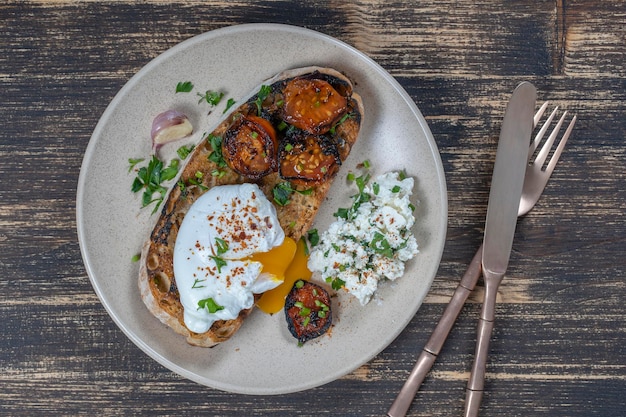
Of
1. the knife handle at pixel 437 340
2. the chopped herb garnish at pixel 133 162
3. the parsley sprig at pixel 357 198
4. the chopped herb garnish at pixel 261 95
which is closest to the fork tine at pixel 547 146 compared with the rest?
the knife handle at pixel 437 340

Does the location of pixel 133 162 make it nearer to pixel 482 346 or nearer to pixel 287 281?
pixel 287 281

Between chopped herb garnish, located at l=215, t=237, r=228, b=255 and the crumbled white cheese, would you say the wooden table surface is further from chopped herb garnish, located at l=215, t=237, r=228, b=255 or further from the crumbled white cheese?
chopped herb garnish, located at l=215, t=237, r=228, b=255

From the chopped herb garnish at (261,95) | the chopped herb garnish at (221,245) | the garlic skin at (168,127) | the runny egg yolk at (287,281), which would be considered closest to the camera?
the chopped herb garnish at (221,245)

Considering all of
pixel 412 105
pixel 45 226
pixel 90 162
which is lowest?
pixel 45 226

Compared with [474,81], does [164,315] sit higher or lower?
lower

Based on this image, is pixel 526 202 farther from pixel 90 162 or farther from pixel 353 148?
pixel 90 162

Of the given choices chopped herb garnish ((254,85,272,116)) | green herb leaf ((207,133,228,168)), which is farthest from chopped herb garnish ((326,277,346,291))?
chopped herb garnish ((254,85,272,116))

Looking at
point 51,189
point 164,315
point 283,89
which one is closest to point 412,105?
point 283,89

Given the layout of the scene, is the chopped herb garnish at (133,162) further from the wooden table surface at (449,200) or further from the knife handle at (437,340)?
the knife handle at (437,340)
